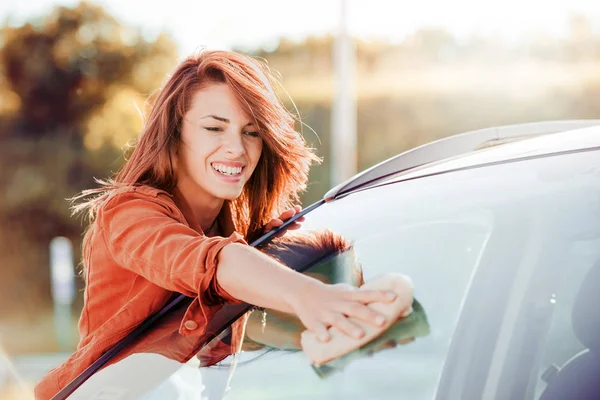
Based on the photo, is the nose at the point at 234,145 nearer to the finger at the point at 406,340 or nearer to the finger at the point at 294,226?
the finger at the point at 294,226

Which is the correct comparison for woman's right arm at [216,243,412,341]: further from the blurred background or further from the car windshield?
the blurred background

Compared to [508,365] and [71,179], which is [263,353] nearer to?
[508,365]

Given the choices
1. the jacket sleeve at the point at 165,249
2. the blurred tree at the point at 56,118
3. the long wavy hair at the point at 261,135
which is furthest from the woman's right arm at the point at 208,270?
the blurred tree at the point at 56,118

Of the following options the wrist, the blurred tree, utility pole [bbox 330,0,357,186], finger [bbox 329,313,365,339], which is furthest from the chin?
the blurred tree

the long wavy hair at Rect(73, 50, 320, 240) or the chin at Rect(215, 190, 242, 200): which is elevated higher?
the long wavy hair at Rect(73, 50, 320, 240)

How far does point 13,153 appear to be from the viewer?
10.5 m

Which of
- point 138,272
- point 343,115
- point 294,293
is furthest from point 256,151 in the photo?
point 343,115

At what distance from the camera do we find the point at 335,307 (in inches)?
46.2

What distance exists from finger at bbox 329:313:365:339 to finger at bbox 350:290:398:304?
3cm

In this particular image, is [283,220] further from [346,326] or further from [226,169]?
[346,326]

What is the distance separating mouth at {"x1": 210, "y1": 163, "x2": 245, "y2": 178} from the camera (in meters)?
1.81

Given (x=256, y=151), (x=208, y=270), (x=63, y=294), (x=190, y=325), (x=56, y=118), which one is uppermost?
(x=256, y=151)

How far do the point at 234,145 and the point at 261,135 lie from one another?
0.09 metres

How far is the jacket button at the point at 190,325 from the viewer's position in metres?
1.39
